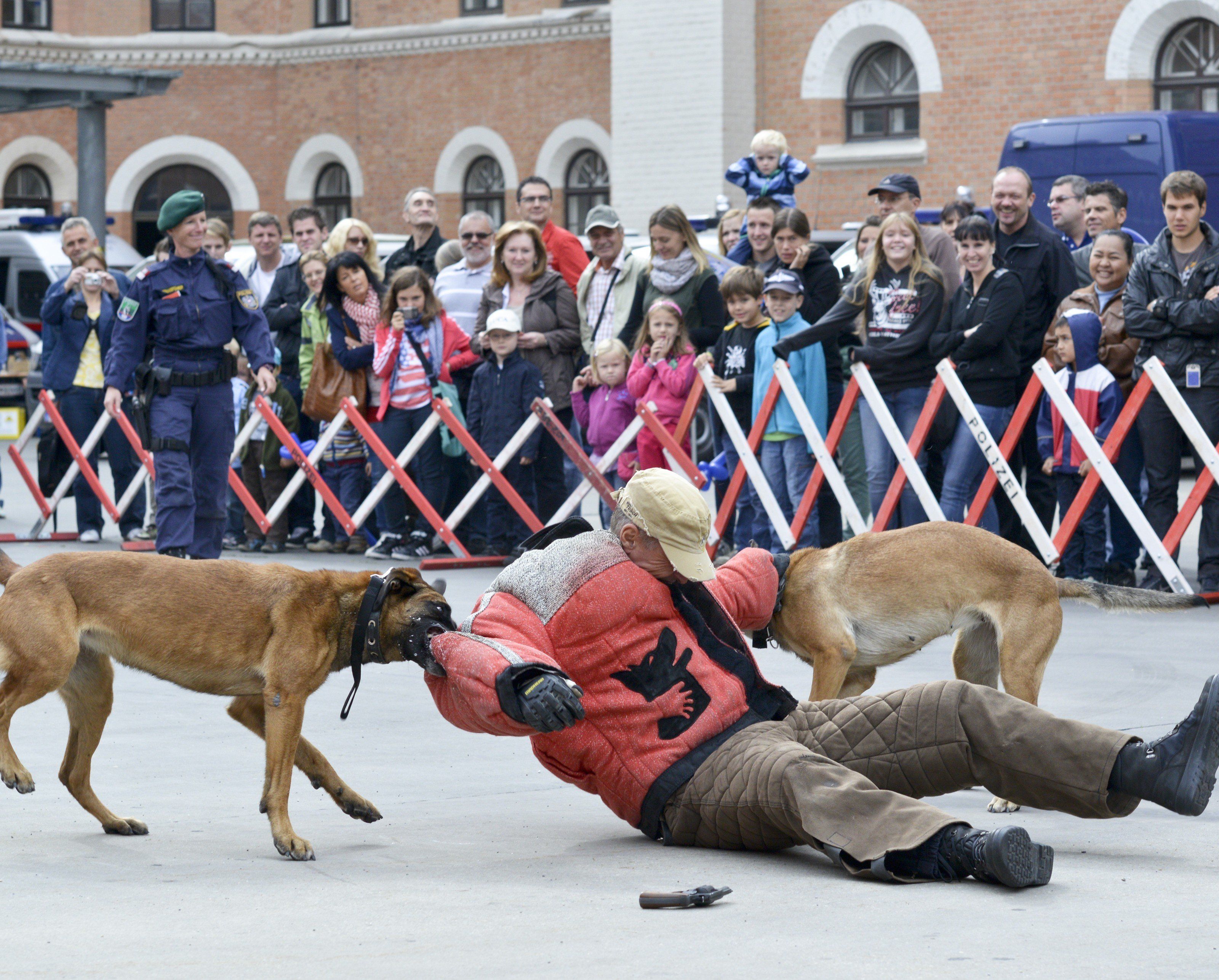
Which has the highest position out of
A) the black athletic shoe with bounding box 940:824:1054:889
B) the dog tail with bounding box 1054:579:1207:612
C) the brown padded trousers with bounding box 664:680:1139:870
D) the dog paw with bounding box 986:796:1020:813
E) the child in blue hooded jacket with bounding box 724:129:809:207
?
the child in blue hooded jacket with bounding box 724:129:809:207

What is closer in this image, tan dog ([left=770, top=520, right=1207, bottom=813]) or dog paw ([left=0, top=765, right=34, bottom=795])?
dog paw ([left=0, top=765, right=34, bottom=795])

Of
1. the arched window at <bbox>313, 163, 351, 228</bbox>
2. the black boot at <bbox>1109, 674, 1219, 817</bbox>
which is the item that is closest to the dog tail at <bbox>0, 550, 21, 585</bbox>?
the black boot at <bbox>1109, 674, 1219, 817</bbox>

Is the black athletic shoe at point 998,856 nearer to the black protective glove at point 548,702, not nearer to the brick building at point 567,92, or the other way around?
the black protective glove at point 548,702

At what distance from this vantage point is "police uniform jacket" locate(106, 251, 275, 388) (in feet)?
29.8

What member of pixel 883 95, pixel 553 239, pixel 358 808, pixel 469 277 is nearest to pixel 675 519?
pixel 358 808

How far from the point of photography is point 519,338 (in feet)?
37.8

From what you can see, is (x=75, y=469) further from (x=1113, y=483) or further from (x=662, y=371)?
(x=1113, y=483)

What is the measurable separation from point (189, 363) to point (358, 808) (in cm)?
450

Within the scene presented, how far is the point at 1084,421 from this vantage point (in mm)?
9727

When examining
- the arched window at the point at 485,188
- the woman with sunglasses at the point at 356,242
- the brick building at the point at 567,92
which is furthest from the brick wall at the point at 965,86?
the woman with sunglasses at the point at 356,242

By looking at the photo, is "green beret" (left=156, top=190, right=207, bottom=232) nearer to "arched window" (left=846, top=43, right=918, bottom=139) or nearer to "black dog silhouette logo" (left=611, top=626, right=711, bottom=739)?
"black dog silhouette logo" (left=611, top=626, right=711, bottom=739)

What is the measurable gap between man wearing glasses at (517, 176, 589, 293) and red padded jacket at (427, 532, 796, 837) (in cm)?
773

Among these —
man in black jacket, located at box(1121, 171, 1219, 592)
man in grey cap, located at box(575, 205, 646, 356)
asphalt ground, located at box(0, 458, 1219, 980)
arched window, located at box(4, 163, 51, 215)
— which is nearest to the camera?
asphalt ground, located at box(0, 458, 1219, 980)

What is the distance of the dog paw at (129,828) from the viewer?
16.9ft
